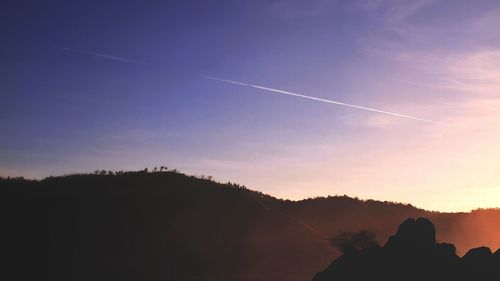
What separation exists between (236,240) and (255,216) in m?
5.92

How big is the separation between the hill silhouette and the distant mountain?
15.6 meters

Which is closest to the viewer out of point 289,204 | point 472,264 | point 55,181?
point 472,264

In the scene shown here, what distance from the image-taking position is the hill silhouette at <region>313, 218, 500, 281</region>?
2080 centimetres

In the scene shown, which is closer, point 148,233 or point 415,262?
point 415,262

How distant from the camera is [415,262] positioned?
70.5 feet

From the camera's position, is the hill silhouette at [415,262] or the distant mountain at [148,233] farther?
the distant mountain at [148,233]

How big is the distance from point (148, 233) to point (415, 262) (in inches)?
1033

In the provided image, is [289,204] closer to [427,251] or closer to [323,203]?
[323,203]

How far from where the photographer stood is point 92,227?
42219 mm

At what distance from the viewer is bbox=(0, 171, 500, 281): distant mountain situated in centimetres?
3722

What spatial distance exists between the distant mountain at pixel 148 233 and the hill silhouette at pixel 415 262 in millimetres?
15569

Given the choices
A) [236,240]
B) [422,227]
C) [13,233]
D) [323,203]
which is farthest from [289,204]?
[422,227]

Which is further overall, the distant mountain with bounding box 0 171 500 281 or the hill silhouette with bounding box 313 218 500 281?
the distant mountain with bounding box 0 171 500 281

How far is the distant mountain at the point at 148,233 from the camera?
37.2 meters
